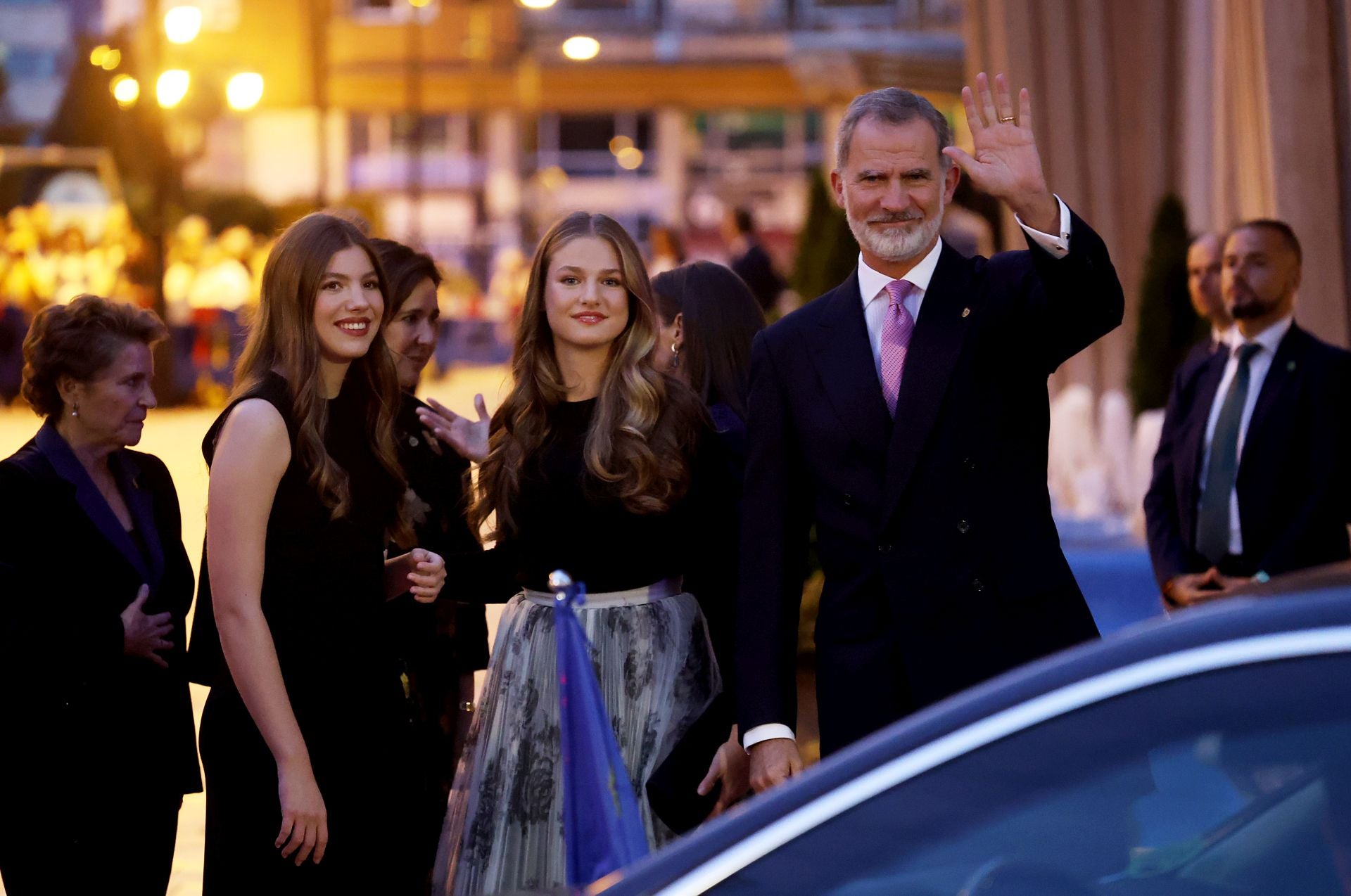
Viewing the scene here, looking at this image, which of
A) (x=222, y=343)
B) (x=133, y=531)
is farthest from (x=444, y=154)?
(x=133, y=531)

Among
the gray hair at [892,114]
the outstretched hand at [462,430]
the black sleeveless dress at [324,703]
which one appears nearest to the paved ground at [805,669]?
the outstretched hand at [462,430]

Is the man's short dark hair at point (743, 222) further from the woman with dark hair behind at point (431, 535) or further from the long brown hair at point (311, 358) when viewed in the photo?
the long brown hair at point (311, 358)

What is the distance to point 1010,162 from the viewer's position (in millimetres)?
3246

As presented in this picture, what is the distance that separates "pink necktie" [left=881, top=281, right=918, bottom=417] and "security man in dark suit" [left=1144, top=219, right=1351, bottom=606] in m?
2.29

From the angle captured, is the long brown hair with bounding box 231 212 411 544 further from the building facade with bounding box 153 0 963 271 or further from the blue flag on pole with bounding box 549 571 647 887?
the building facade with bounding box 153 0 963 271

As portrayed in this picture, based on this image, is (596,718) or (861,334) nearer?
(596,718)

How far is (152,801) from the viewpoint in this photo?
162 inches

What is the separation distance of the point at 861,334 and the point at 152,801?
2.05 metres

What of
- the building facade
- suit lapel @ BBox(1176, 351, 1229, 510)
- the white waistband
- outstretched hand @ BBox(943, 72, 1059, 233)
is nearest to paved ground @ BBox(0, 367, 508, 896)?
the white waistband

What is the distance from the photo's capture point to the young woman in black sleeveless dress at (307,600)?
3.60 m

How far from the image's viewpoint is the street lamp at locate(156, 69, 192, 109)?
21.4 m

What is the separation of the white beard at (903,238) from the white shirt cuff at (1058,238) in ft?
0.95

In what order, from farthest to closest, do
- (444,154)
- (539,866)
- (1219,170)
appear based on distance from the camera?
1. (444,154)
2. (1219,170)
3. (539,866)

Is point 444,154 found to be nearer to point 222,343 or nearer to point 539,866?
point 222,343
